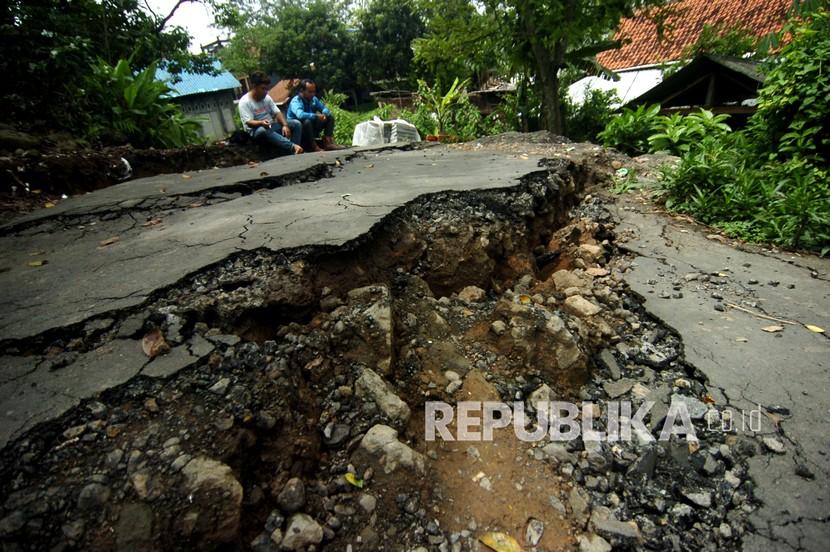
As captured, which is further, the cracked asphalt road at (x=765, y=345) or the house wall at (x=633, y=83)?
the house wall at (x=633, y=83)

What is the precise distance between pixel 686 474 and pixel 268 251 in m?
2.13

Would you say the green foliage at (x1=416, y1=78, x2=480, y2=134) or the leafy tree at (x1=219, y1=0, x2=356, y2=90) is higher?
the leafy tree at (x1=219, y1=0, x2=356, y2=90)

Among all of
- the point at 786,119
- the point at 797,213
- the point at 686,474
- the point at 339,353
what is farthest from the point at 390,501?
the point at 786,119

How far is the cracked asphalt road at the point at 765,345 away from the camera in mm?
1390

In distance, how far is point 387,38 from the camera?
23438mm

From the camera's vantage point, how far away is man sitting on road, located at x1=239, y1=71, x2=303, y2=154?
19.3 ft

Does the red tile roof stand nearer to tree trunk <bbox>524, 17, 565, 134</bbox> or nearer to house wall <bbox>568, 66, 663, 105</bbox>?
house wall <bbox>568, 66, 663, 105</bbox>

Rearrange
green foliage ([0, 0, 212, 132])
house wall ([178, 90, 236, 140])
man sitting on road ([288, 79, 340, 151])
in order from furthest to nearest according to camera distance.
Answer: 1. house wall ([178, 90, 236, 140])
2. man sitting on road ([288, 79, 340, 151])
3. green foliage ([0, 0, 212, 132])

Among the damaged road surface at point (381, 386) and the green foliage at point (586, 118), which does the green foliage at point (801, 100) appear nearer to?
the damaged road surface at point (381, 386)

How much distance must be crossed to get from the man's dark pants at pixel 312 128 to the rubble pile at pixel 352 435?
16.3 ft

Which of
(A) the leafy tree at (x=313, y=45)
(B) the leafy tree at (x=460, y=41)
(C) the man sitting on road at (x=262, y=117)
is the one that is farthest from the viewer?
(A) the leafy tree at (x=313, y=45)

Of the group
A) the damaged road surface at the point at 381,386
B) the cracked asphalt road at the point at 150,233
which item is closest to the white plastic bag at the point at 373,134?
the cracked asphalt road at the point at 150,233

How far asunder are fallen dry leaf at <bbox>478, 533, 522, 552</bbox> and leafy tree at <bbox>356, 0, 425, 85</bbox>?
23487 millimetres

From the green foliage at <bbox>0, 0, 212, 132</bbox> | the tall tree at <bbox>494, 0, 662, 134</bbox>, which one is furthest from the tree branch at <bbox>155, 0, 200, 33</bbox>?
the tall tree at <bbox>494, 0, 662, 134</bbox>
